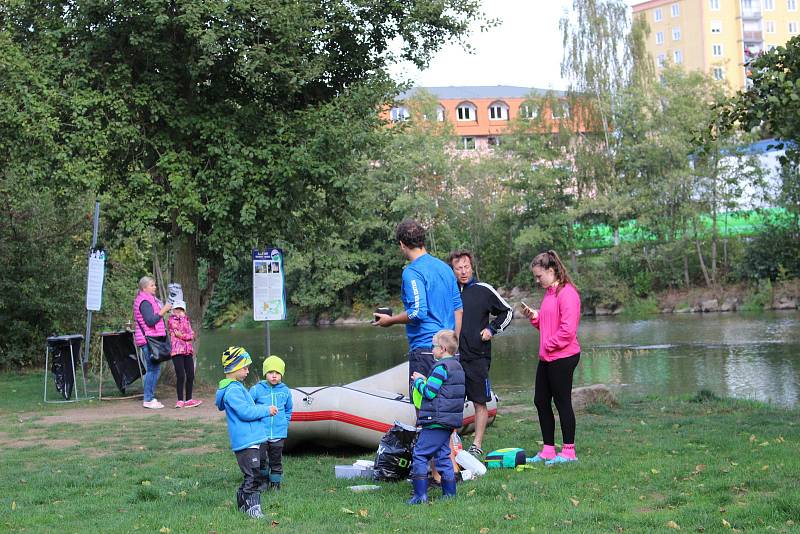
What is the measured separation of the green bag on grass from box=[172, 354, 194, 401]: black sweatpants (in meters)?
6.37

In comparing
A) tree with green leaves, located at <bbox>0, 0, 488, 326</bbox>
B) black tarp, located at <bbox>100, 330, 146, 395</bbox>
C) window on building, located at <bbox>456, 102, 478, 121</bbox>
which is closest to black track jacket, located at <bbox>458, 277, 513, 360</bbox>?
tree with green leaves, located at <bbox>0, 0, 488, 326</bbox>

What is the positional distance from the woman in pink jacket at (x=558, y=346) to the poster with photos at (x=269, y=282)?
6.94 m

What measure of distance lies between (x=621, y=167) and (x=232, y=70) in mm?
36304

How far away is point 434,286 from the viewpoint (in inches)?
277

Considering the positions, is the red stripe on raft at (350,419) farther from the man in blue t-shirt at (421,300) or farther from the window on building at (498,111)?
the window on building at (498,111)

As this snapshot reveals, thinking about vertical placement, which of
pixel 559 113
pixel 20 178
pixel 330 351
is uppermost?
pixel 559 113

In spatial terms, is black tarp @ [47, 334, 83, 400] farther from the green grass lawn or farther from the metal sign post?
the green grass lawn

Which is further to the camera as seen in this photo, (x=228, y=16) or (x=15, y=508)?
(x=228, y=16)

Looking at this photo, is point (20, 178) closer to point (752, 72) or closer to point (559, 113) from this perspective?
point (752, 72)

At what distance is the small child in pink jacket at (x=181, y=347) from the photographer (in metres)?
12.5

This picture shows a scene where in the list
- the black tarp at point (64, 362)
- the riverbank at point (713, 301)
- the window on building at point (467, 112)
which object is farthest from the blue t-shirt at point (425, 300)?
the window on building at point (467, 112)

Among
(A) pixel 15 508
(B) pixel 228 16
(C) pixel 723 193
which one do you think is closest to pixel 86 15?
(B) pixel 228 16

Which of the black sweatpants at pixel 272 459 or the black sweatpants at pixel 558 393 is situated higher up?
the black sweatpants at pixel 558 393

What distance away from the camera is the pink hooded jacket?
12516 millimetres
